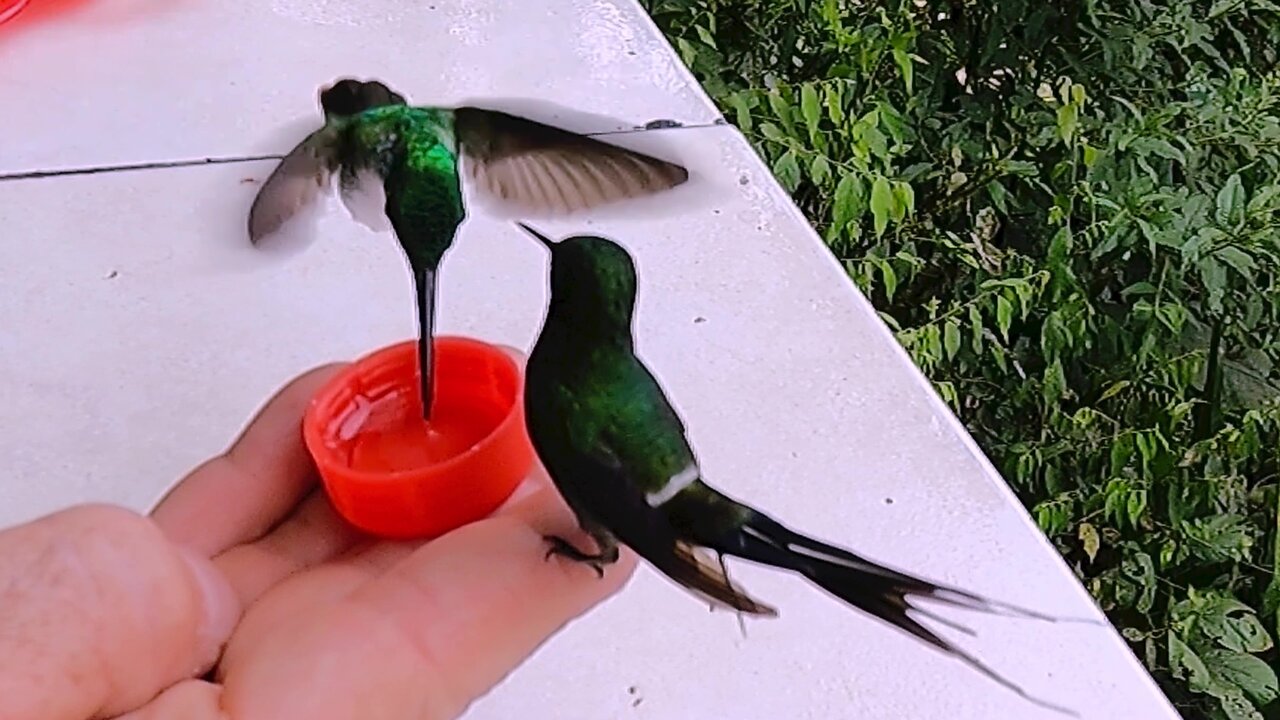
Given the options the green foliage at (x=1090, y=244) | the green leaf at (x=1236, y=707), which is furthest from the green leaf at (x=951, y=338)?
the green leaf at (x=1236, y=707)

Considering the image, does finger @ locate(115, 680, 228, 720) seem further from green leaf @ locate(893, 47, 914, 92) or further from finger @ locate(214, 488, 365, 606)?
green leaf @ locate(893, 47, 914, 92)

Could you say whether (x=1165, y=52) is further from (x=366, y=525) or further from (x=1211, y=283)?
(x=366, y=525)

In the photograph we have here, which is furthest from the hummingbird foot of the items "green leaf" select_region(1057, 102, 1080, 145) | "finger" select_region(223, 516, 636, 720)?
"green leaf" select_region(1057, 102, 1080, 145)

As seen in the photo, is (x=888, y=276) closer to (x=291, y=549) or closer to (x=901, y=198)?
(x=901, y=198)

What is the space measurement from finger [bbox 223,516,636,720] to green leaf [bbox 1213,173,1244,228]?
0.77 m

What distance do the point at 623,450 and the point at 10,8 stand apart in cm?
100

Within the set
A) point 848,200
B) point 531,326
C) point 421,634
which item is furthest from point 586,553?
point 848,200

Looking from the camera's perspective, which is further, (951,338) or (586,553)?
(951,338)

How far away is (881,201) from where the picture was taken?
3.88 ft

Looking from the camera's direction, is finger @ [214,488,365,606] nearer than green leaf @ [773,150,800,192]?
Yes

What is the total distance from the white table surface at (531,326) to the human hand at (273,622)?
0.13 m

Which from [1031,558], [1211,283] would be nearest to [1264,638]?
[1211,283]

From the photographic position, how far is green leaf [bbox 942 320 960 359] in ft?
4.09

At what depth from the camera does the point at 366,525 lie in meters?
0.63
